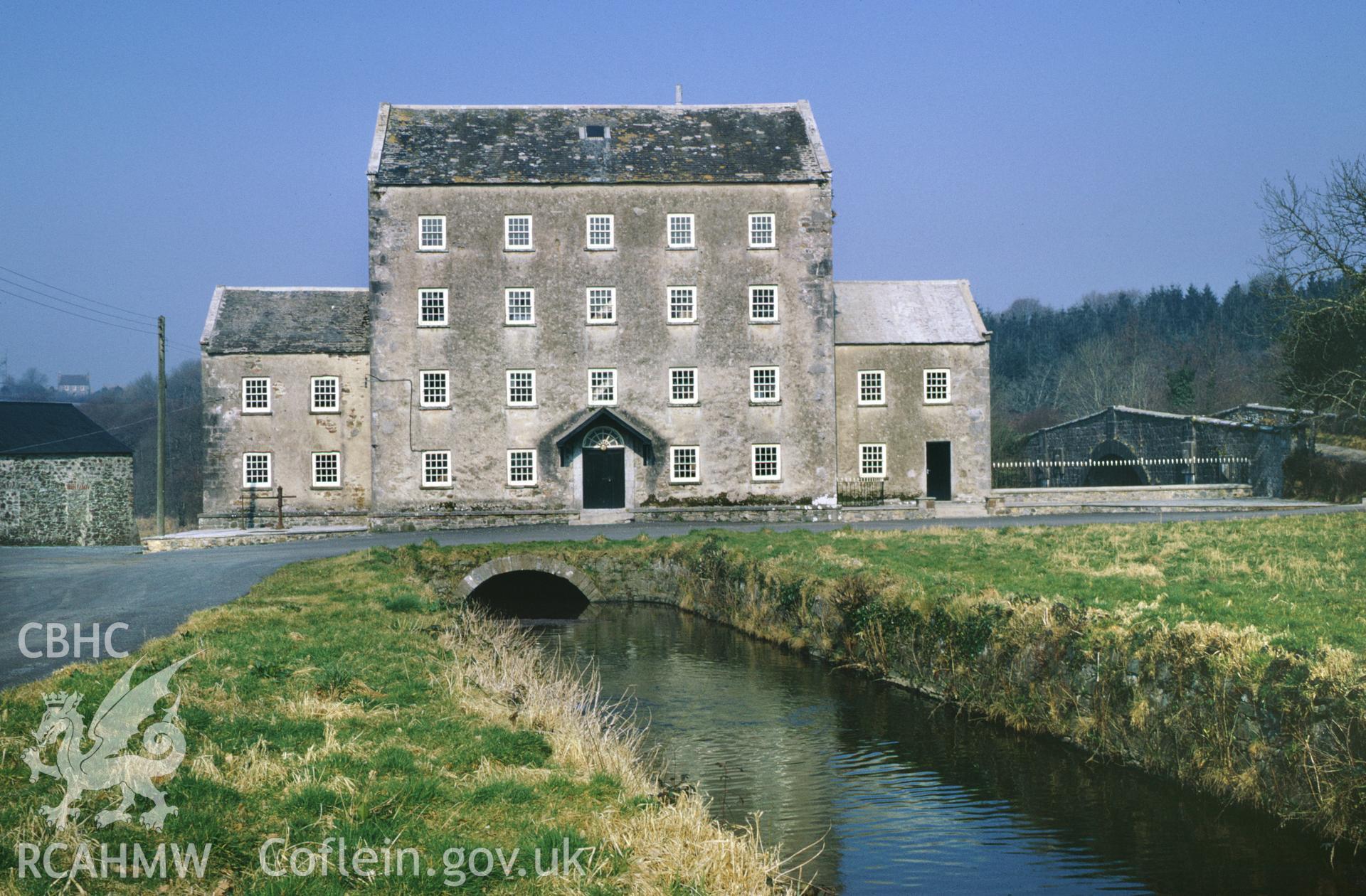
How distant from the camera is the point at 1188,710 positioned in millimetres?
11422

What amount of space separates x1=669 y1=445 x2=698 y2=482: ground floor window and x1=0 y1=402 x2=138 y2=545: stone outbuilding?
21703mm

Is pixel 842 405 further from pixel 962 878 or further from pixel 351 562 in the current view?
pixel 962 878

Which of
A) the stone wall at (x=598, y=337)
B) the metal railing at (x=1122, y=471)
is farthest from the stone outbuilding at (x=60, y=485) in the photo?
the metal railing at (x=1122, y=471)

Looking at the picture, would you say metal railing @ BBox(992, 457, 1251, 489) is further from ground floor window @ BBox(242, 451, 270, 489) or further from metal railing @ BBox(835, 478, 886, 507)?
ground floor window @ BBox(242, 451, 270, 489)

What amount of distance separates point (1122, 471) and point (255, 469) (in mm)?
36918

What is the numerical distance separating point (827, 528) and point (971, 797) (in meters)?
21.2

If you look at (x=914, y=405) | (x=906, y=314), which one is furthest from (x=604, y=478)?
(x=906, y=314)

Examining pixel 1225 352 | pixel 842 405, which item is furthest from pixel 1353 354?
pixel 1225 352

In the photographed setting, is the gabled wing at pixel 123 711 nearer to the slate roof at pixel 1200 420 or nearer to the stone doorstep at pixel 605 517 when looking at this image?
the stone doorstep at pixel 605 517

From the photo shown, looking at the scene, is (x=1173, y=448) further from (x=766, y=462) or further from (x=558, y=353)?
(x=558, y=353)

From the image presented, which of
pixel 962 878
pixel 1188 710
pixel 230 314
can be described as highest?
pixel 230 314

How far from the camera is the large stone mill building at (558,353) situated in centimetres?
3991

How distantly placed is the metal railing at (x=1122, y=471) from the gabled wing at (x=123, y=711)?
41726mm

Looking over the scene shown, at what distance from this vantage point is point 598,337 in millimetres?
40281
